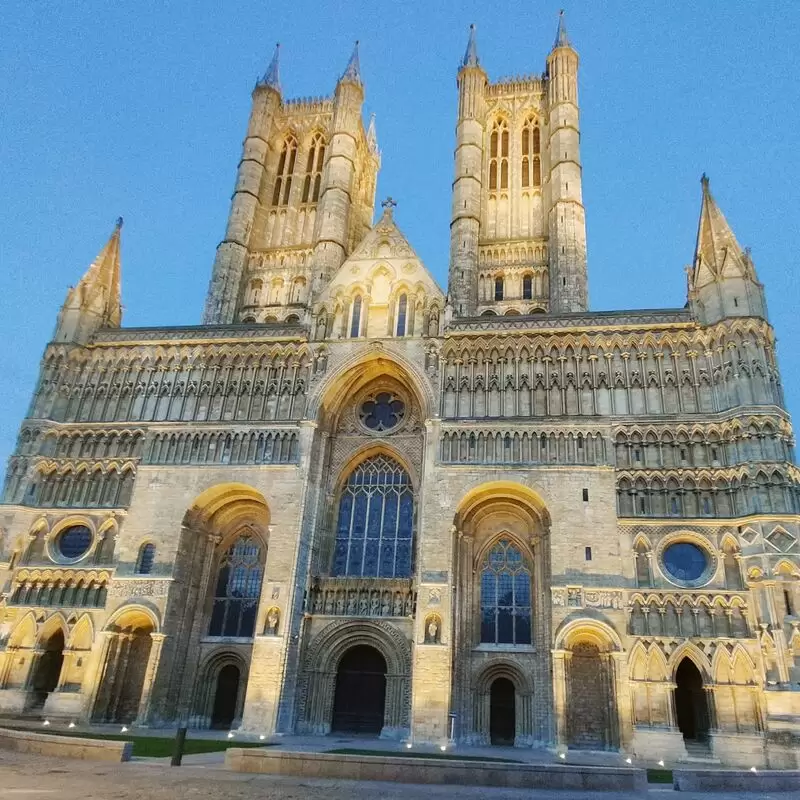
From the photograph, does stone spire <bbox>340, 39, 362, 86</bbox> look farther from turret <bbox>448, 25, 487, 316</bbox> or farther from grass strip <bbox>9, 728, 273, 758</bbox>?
grass strip <bbox>9, 728, 273, 758</bbox>

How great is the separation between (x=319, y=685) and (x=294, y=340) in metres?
14.7

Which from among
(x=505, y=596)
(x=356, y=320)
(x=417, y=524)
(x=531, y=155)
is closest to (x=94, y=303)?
(x=356, y=320)

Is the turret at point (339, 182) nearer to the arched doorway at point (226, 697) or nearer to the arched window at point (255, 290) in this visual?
the arched window at point (255, 290)

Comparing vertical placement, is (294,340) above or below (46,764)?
above

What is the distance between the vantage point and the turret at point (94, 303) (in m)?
31.5

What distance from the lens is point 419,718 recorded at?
22344 millimetres

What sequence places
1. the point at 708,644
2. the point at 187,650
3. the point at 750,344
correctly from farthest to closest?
the point at 187,650, the point at 750,344, the point at 708,644

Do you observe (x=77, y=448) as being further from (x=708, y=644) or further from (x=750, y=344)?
(x=750, y=344)

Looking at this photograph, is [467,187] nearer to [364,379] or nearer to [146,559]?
[364,379]

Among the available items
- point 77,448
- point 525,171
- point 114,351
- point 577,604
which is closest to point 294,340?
point 114,351

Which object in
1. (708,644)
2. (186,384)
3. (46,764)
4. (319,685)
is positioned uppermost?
(186,384)

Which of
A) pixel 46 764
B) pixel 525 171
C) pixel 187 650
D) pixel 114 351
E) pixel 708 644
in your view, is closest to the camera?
pixel 46 764

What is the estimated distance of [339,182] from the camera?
43312mm

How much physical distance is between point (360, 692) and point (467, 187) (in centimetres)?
3155
